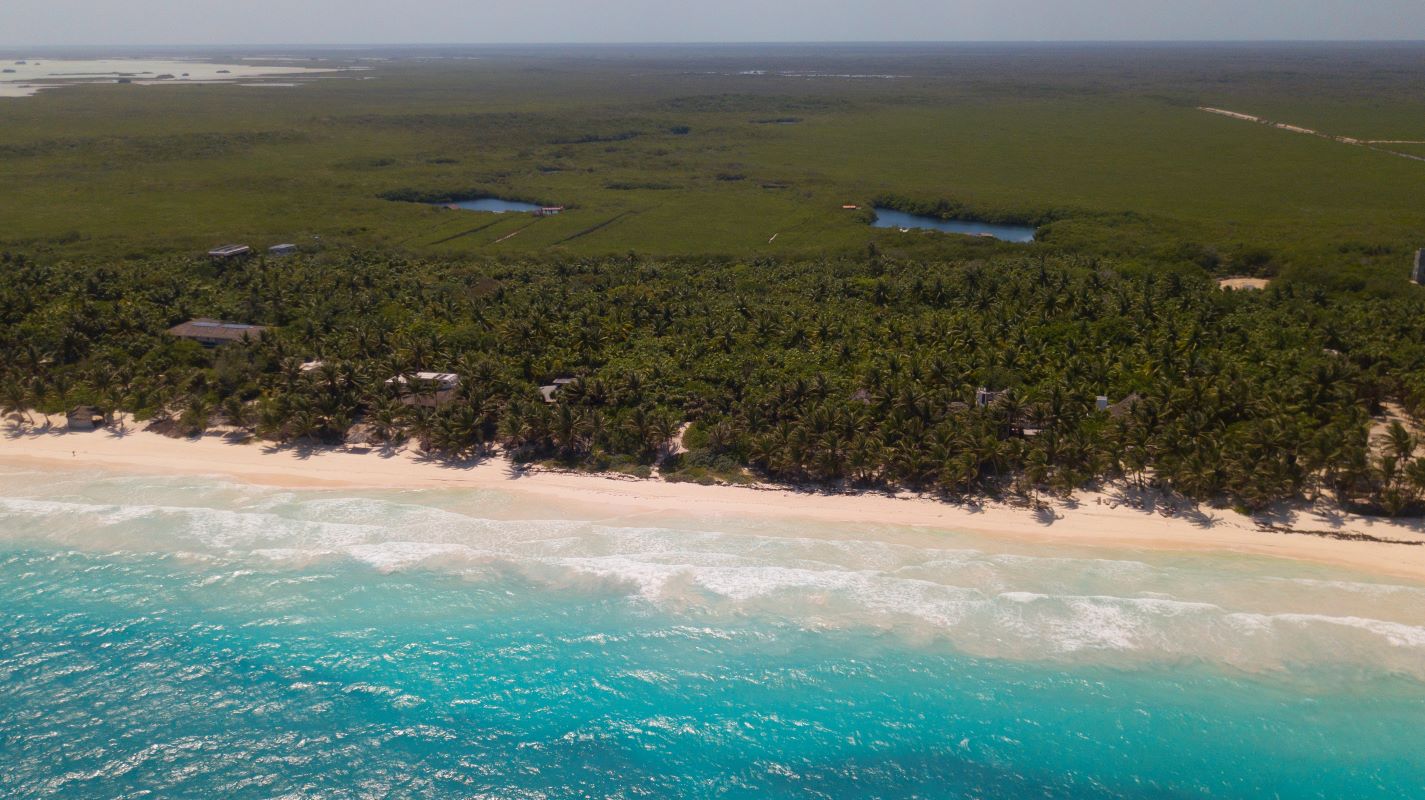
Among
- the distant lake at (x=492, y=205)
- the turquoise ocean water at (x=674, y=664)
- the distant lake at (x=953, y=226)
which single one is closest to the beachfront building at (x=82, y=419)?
the turquoise ocean water at (x=674, y=664)

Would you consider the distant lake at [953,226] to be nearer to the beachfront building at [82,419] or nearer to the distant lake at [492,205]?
the distant lake at [492,205]

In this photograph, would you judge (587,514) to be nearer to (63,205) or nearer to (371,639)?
(371,639)

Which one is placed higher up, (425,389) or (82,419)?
(425,389)

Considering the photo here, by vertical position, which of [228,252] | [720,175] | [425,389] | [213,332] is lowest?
[425,389]

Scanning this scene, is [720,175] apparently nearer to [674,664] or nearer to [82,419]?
[82,419]

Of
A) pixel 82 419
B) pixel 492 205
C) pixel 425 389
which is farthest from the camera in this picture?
pixel 492 205

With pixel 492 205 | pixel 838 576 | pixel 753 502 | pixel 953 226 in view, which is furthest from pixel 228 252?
pixel 953 226

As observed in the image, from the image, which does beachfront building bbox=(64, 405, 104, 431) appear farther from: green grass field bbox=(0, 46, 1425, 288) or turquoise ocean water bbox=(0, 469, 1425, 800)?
green grass field bbox=(0, 46, 1425, 288)
